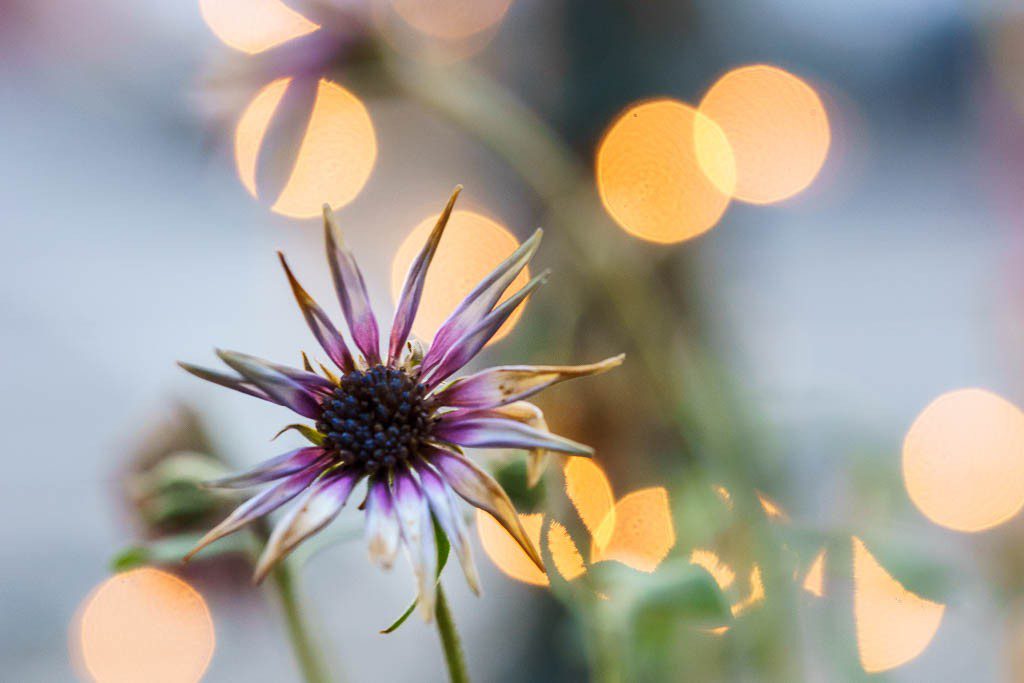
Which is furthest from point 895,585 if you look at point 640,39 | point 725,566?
point 640,39

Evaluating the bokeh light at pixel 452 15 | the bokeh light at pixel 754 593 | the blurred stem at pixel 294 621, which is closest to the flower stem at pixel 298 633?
the blurred stem at pixel 294 621

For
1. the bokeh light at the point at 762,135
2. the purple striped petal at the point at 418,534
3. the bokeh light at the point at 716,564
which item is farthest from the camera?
the bokeh light at the point at 762,135

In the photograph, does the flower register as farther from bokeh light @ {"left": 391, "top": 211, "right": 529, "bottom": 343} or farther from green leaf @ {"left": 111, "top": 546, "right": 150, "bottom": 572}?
bokeh light @ {"left": 391, "top": 211, "right": 529, "bottom": 343}

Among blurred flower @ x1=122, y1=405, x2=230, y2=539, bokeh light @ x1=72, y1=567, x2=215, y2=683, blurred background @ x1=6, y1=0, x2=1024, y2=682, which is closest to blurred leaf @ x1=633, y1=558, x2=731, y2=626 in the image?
blurred background @ x1=6, y1=0, x2=1024, y2=682

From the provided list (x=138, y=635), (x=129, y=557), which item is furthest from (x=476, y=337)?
(x=138, y=635)

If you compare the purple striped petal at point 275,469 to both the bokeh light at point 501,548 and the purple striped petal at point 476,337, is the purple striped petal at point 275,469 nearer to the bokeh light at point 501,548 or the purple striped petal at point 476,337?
the purple striped petal at point 476,337

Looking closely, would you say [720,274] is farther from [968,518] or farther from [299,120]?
[299,120]
